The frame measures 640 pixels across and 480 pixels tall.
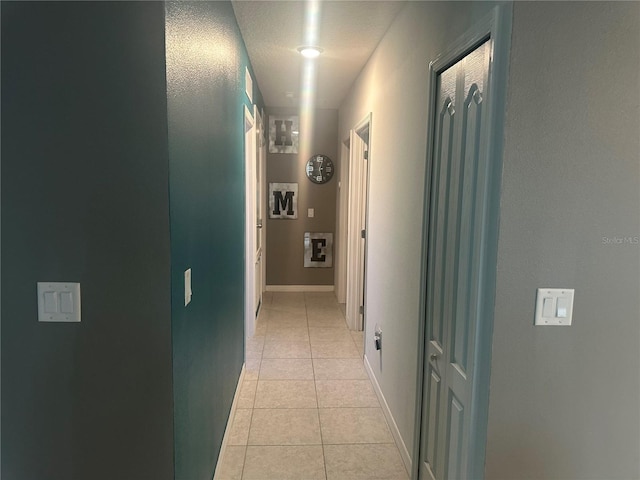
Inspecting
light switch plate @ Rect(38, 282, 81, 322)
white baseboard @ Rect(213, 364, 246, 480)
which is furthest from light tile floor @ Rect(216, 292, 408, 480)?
light switch plate @ Rect(38, 282, 81, 322)

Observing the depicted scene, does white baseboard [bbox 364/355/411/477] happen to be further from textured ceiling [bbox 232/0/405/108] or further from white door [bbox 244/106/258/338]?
textured ceiling [bbox 232/0/405/108]

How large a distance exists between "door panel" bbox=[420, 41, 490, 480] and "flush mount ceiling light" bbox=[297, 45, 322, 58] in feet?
5.33

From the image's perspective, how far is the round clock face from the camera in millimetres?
5883

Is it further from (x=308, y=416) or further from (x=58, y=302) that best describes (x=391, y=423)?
(x=58, y=302)

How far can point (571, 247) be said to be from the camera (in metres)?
1.28

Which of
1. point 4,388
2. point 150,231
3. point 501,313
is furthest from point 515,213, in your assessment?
point 4,388

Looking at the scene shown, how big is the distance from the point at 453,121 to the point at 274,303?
4.18 meters

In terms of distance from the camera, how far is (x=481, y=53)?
4.67 feet

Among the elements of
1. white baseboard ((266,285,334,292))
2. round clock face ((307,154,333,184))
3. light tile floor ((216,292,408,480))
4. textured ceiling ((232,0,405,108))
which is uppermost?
textured ceiling ((232,0,405,108))

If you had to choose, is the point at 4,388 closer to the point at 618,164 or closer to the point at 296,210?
the point at 618,164

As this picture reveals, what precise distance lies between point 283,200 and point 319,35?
3126 millimetres

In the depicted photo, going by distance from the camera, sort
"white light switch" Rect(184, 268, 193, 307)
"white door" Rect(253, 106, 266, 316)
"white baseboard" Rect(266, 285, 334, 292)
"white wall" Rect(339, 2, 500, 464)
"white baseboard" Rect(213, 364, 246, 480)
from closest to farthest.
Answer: "white light switch" Rect(184, 268, 193, 307)
"white wall" Rect(339, 2, 500, 464)
"white baseboard" Rect(213, 364, 246, 480)
"white door" Rect(253, 106, 266, 316)
"white baseboard" Rect(266, 285, 334, 292)

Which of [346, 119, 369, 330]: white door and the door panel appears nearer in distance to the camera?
the door panel

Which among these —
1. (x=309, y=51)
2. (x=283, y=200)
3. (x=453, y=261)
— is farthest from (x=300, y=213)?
(x=453, y=261)
